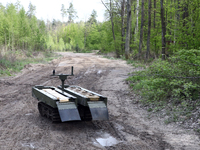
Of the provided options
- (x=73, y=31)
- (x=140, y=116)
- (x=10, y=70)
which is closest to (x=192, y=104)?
(x=140, y=116)

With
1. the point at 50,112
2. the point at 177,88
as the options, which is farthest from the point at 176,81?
the point at 50,112

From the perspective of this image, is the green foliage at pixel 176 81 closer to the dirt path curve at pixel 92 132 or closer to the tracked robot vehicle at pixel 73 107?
the dirt path curve at pixel 92 132

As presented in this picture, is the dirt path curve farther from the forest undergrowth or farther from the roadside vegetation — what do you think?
the roadside vegetation

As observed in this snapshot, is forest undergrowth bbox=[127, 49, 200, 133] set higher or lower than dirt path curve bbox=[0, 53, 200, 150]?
higher

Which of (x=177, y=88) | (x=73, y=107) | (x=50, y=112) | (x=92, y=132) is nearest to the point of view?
(x=92, y=132)

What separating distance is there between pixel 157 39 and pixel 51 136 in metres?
18.2

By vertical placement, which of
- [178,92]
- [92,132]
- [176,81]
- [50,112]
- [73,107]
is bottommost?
[92,132]

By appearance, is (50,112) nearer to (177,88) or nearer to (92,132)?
(92,132)

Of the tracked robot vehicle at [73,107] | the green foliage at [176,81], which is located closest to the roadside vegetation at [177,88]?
the green foliage at [176,81]

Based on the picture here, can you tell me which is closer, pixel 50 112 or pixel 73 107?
pixel 73 107

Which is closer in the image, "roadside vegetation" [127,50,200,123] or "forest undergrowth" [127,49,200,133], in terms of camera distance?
"forest undergrowth" [127,49,200,133]

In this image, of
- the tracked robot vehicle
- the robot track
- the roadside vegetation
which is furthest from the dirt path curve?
the roadside vegetation

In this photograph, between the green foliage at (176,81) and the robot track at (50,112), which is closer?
the robot track at (50,112)

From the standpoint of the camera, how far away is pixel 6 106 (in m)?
8.25
